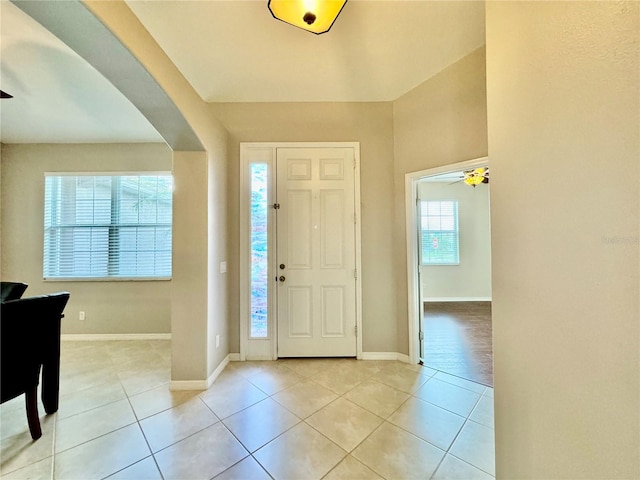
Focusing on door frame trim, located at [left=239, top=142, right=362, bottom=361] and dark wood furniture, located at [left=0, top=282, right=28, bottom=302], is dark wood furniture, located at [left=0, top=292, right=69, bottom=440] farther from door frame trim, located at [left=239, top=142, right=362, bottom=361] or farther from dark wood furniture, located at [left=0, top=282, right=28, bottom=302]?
door frame trim, located at [left=239, top=142, right=362, bottom=361]

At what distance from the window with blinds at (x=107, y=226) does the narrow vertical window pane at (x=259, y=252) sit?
65.1 inches

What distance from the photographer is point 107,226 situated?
3.59m

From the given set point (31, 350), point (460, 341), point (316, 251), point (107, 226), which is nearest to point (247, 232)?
point (316, 251)

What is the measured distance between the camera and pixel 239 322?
2.80 metres

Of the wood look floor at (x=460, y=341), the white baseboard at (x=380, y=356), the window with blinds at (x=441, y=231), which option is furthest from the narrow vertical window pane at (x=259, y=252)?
the window with blinds at (x=441, y=231)

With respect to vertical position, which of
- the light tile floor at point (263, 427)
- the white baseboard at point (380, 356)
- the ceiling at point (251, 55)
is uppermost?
the ceiling at point (251, 55)

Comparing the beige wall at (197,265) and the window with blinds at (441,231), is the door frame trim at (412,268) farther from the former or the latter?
the window with blinds at (441,231)

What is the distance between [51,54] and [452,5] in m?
3.08

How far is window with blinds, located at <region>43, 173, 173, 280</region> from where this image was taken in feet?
11.6

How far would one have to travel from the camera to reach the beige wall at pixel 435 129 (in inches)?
85.7

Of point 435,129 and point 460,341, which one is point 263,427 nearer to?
point 460,341

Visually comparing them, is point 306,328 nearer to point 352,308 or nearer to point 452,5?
point 352,308

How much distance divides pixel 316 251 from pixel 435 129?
176 cm

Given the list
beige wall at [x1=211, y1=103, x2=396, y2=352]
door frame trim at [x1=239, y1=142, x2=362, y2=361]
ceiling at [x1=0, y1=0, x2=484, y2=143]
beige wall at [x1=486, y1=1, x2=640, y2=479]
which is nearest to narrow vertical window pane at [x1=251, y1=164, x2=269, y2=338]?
door frame trim at [x1=239, y1=142, x2=362, y2=361]
